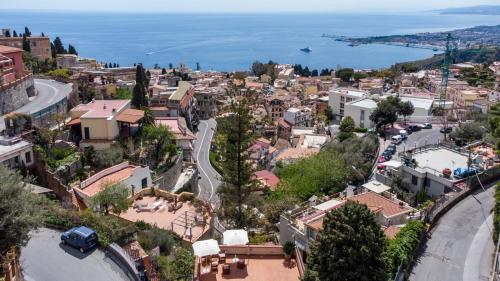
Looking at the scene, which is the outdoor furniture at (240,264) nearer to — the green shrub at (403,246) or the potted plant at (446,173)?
the green shrub at (403,246)


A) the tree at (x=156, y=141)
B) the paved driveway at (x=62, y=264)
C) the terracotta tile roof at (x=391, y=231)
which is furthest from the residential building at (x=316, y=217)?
the tree at (x=156, y=141)

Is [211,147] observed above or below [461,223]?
below

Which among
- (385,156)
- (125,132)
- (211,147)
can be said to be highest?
(125,132)

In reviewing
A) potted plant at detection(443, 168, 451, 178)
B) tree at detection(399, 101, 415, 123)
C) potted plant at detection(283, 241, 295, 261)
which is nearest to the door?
potted plant at detection(283, 241, 295, 261)

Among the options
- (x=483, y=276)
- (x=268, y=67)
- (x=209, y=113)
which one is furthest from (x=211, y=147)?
(x=268, y=67)

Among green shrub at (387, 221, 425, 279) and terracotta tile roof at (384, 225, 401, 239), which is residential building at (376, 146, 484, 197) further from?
green shrub at (387, 221, 425, 279)

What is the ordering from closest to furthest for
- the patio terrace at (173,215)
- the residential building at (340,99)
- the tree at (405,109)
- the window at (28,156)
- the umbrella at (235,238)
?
1. the umbrella at (235,238)
2. the patio terrace at (173,215)
3. the window at (28,156)
4. the tree at (405,109)
5. the residential building at (340,99)

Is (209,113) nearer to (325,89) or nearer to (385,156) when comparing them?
(325,89)
